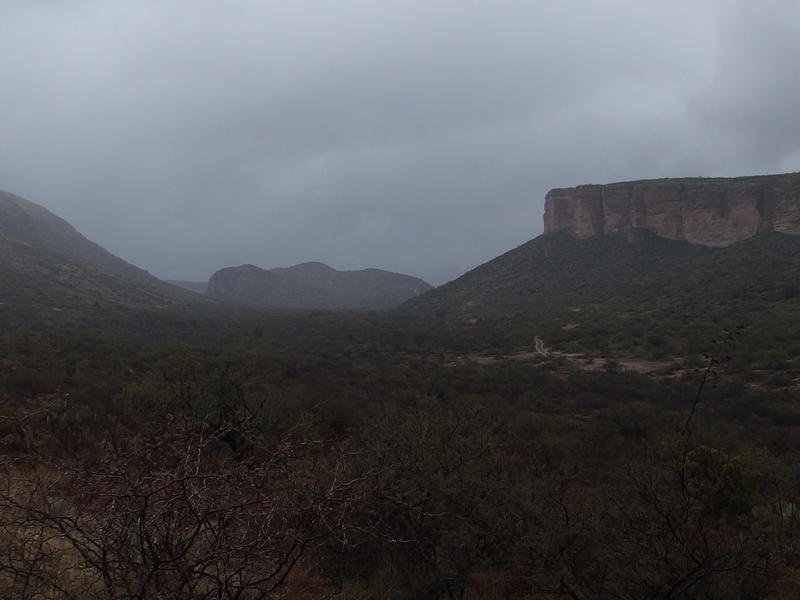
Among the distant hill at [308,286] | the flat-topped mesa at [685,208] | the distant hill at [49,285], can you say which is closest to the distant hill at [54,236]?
the distant hill at [49,285]

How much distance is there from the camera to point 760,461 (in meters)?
12.1

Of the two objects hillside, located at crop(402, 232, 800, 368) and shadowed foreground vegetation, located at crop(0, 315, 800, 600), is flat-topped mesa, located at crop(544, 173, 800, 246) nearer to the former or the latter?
hillside, located at crop(402, 232, 800, 368)

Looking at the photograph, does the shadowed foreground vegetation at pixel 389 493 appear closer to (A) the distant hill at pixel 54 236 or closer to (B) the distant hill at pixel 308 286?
(A) the distant hill at pixel 54 236

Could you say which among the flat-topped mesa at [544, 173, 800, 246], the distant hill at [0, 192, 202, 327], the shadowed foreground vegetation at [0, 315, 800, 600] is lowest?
the shadowed foreground vegetation at [0, 315, 800, 600]

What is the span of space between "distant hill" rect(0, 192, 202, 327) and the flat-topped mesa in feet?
199

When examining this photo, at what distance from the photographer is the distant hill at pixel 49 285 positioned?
47094 millimetres

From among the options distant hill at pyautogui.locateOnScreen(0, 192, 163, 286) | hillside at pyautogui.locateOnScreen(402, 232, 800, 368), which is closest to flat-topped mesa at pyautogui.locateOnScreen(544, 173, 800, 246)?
hillside at pyautogui.locateOnScreen(402, 232, 800, 368)

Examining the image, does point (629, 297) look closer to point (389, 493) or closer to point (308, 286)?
point (389, 493)

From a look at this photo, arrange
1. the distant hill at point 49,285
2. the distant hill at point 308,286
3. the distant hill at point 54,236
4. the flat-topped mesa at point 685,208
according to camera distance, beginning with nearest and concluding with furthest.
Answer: the distant hill at point 49,285 → the flat-topped mesa at point 685,208 → the distant hill at point 54,236 → the distant hill at point 308,286

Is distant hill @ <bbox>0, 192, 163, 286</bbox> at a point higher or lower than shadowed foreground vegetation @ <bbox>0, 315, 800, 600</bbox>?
higher

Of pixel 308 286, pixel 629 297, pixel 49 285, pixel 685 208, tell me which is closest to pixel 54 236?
pixel 49 285

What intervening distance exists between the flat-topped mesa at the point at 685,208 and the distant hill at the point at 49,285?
199 feet

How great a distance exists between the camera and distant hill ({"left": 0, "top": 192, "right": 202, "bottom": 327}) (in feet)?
155

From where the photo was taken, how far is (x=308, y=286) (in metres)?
152
